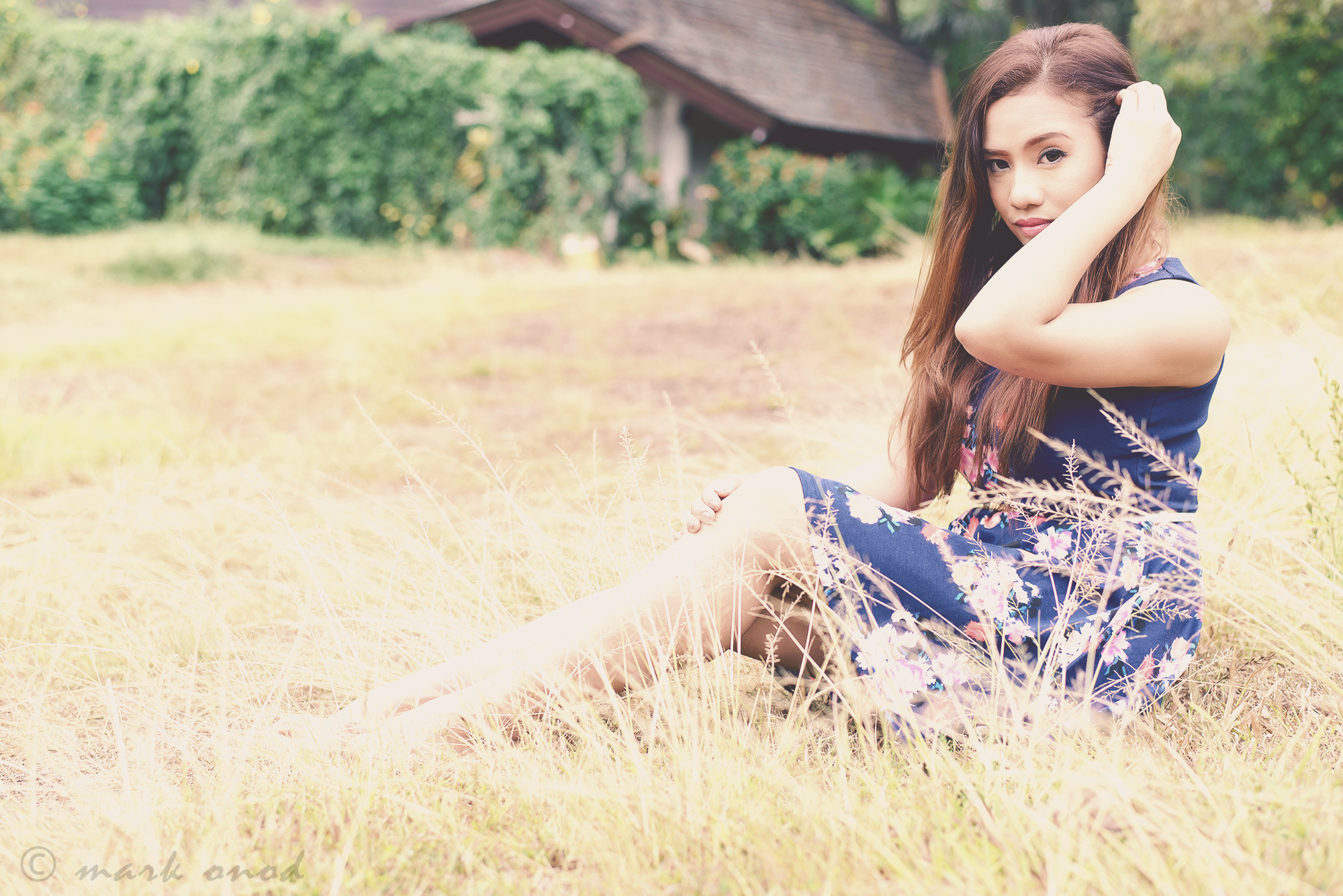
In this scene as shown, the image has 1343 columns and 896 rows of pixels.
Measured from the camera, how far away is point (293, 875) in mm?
1471

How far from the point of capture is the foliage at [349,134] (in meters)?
10.7

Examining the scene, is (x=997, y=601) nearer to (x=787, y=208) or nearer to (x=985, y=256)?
(x=985, y=256)

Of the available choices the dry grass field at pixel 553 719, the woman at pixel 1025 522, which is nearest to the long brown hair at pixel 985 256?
the woman at pixel 1025 522

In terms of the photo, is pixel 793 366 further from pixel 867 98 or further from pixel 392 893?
Result: pixel 867 98

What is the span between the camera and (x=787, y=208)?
1280cm

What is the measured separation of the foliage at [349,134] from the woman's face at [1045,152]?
9308 mm

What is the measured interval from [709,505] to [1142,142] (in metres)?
1.06

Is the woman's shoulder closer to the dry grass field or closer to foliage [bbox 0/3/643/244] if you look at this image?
the dry grass field

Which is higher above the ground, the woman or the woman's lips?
the woman's lips

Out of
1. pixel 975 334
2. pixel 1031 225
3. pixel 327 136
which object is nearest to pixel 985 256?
pixel 1031 225

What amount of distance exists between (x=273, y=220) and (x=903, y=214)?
8179 millimetres

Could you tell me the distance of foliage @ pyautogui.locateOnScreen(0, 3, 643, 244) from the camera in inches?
421

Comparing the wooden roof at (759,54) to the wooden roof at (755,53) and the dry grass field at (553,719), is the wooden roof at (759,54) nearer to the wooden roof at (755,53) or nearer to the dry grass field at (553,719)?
the wooden roof at (755,53)

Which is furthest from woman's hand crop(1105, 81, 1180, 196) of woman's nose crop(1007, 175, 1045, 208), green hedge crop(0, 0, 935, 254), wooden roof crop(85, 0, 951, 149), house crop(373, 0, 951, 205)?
green hedge crop(0, 0, 935, 254)
